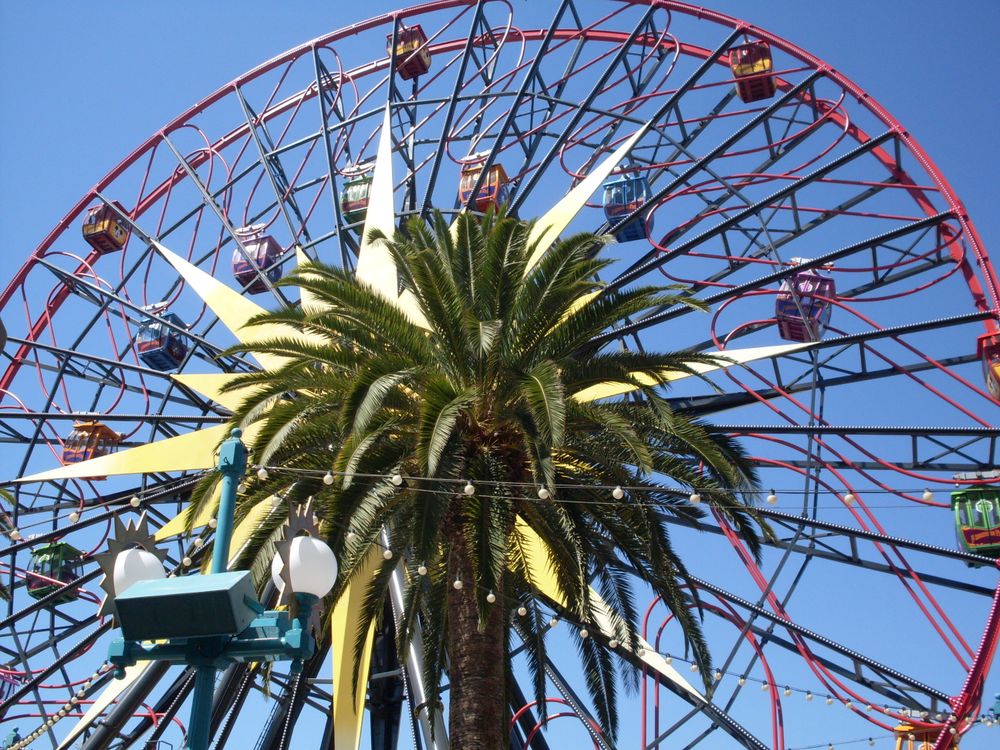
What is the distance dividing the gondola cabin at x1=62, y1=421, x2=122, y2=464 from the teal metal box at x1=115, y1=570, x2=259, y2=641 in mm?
15530

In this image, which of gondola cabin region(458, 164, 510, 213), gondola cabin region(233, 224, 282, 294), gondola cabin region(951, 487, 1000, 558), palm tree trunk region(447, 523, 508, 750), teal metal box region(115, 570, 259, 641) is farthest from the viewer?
gondola cabin region(233, 224, 282, 294)

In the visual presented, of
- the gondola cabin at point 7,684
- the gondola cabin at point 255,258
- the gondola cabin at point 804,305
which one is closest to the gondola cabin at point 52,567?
the gondola cabin at point 7,684

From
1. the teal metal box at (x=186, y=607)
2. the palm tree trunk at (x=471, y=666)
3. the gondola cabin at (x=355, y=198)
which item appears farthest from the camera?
the gondola cabin at (x=355, y=198)

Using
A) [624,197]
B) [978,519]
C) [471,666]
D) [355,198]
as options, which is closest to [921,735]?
[978,519]

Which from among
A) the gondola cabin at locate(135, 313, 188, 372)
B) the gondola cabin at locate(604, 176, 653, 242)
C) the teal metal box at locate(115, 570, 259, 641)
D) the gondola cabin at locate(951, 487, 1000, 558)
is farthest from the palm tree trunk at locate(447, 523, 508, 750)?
the gondola cabin at locate(135, 313, 188, 372)

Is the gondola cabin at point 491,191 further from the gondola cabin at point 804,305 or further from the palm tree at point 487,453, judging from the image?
the palm tree at point 487,453

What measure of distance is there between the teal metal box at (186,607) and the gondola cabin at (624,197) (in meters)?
13.7

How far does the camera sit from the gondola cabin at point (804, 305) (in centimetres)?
1911

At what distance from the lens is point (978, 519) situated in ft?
53.5

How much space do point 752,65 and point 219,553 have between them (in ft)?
54.0

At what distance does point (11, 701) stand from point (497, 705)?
9.36 metres

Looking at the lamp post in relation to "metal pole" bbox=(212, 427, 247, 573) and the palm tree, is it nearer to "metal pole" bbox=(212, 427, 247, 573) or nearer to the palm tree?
"metal pole" bbox=(212, 427, 247, 573)

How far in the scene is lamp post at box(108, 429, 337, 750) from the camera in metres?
7.71

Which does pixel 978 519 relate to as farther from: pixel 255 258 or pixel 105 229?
pixel 105 229
